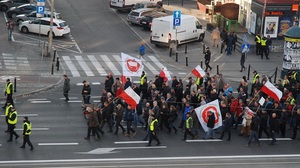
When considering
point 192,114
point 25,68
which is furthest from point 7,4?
point 192,114

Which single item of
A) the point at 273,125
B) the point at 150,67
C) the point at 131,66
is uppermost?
the point at 131,66

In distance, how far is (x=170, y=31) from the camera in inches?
1865

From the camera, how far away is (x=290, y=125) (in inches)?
1182

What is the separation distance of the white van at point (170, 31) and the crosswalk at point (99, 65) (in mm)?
2347

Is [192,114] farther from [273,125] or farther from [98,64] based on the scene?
[98,64]

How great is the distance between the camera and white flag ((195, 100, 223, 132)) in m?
28.5

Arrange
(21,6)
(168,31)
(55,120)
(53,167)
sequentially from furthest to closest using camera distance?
(21,6), (168,31), (55,120), (53,167)

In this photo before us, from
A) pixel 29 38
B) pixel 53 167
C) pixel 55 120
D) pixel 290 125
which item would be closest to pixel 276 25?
pixel 29 38

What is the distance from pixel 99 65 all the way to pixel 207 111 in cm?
1517

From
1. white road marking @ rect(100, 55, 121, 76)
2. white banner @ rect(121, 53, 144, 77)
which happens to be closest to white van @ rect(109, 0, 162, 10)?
white road marking @ rect(100, 55, 121, 76)

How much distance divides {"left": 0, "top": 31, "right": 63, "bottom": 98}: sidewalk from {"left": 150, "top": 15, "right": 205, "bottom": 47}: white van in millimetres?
7997

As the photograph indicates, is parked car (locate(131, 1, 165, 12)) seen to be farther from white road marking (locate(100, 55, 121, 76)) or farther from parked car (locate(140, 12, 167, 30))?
white road marking (locate(100, 55, 121, 76))

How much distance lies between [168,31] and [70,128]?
63.7 ft

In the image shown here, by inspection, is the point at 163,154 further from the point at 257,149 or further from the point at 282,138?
the point at 282,138
